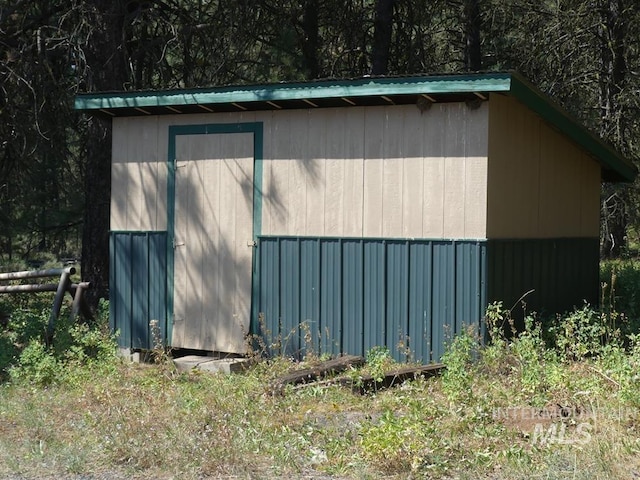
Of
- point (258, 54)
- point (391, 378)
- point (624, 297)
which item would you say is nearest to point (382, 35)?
point (258, 54)

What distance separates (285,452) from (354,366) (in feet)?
11.3

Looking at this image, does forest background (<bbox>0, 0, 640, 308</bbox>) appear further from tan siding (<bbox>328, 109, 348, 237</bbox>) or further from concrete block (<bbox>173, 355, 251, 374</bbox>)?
tan siding (<bbox>328, 109, 348, 237</bbox>)

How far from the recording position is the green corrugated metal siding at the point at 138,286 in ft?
36.2

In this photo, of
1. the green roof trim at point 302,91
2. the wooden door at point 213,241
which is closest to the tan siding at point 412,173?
the green roof trim at point 302,91

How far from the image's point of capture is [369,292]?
9938 mm

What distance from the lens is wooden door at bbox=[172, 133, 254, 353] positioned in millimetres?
10578

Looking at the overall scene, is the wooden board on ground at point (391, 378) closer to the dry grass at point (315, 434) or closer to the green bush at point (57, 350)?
the dry grass at point (315, 434)

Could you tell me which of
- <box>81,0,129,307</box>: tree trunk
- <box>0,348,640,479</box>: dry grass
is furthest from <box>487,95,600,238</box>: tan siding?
<box>81,0,129,307</box>: tree trunk

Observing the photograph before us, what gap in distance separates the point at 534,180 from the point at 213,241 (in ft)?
12.2

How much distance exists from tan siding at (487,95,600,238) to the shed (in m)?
0.03

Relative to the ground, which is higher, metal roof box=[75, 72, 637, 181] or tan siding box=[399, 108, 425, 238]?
metal roof box=[75, 72, 637, 181]

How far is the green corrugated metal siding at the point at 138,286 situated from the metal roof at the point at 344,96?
1543 millimetres

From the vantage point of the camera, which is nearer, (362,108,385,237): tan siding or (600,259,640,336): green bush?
(362,108,385,237): tan siding

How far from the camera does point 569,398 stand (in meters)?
7.32
